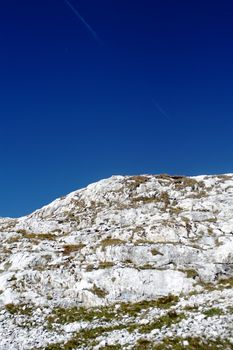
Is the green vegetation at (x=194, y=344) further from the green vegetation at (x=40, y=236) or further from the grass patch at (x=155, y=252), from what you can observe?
the green vegetation at (x=40, y=236)

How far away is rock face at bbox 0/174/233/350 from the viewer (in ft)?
92.9

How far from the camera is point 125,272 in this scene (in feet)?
139

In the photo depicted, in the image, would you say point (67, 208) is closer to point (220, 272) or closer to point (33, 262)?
point (33, 262)

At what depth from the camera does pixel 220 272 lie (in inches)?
1676

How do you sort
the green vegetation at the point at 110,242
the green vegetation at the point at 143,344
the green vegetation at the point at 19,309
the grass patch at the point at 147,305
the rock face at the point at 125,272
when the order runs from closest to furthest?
the green vegetation at the point at 143,344 < the rock face at the point at 125,272 < the grass patch at the point at 147,305 < the green vegetation at the point at 19,309 < the green vegetation at the point at 110,242

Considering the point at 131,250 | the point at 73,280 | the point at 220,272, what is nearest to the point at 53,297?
the point at 73,280

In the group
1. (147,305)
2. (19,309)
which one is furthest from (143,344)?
(19,309)

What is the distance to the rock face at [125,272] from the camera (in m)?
28.3

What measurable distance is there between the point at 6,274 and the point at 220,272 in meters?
25.4

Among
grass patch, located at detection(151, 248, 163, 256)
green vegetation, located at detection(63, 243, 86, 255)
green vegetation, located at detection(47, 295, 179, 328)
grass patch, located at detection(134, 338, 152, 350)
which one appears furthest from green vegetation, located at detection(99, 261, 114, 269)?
grass patch, located at detection(134, 338, 152, 350)

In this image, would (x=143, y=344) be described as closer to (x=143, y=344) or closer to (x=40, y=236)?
(x=143, y=344)

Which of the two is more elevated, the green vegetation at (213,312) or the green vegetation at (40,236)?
the green vegetation at (40,236)

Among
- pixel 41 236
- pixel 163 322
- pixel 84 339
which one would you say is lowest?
pixel 84 339

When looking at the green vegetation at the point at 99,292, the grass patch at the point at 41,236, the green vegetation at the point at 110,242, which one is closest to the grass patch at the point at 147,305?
the green vegetation at the point at 99,292
